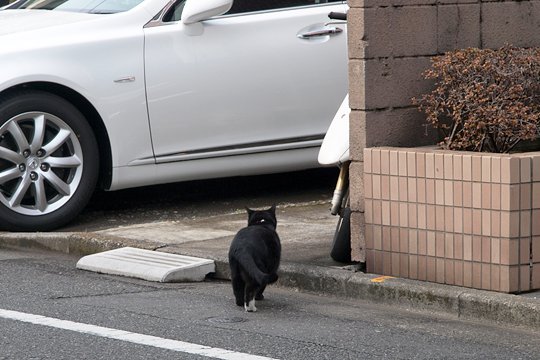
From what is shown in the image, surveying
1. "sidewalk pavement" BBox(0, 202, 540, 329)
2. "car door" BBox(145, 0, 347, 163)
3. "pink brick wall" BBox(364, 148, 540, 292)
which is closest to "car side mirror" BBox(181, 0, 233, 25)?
"car door" BBox(145, 0, 347, 163)

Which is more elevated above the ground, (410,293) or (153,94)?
(153,94)

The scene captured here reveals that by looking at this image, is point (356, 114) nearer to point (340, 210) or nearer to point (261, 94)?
point (340, 210)

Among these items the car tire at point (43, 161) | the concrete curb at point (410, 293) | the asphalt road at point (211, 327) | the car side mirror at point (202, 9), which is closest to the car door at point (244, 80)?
the car side mirror at point (202, 9)

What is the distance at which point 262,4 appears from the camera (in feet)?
30.6

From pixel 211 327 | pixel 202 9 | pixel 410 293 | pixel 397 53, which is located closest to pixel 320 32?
pixel 202 9

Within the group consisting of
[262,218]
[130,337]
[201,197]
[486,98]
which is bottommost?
[201,197]

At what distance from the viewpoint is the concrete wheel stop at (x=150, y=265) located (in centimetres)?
746

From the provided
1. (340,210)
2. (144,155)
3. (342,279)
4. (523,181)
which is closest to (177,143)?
(144,155)

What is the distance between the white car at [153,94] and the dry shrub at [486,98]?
6.80ft

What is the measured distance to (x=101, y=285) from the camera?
733 cm

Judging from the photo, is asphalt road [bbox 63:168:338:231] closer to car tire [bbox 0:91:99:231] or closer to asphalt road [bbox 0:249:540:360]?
car tire [bbox 0:91:99:231]

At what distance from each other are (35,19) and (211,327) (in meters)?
3.63

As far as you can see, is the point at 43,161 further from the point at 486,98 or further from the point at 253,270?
the point at 486,98

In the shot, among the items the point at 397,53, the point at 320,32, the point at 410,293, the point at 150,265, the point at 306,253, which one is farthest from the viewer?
the point at 320,32
